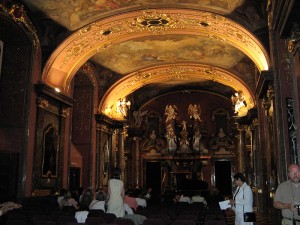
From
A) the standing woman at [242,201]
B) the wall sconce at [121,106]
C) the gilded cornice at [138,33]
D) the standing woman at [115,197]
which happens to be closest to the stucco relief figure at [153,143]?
the wall sconce at [121,106]

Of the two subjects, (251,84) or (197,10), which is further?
(251,84)

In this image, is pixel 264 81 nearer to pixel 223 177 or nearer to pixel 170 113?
pixel 170 113

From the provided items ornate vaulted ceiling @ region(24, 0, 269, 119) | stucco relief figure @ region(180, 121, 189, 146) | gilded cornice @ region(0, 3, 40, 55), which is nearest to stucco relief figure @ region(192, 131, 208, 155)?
stucco relief figure @ region(180, 121, 189, 146)

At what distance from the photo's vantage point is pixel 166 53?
1753cm

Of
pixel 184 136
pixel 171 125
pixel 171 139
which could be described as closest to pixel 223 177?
pixel 184 136

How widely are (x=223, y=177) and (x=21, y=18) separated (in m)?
16.9

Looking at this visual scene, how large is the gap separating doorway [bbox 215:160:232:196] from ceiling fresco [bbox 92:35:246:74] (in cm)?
797

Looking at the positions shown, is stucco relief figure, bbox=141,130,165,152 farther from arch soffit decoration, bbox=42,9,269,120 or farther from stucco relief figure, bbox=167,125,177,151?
arch soffit decoration, bbox=42,9,269,120

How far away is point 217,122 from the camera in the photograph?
25.0 m

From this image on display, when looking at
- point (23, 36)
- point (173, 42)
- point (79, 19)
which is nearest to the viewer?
point (23, 36)

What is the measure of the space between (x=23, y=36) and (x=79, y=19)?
199 cm

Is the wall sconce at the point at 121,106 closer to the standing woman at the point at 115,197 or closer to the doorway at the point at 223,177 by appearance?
the doorway at the point at 223,177

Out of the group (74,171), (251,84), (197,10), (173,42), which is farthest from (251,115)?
(74,171)

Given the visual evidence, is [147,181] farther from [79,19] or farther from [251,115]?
[79,19]
